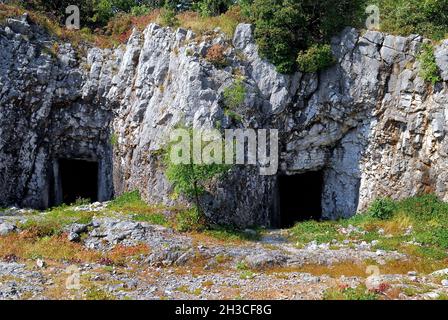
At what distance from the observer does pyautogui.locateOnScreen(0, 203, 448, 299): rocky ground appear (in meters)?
17.3

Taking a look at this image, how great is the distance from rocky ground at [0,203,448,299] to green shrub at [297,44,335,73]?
452 inches

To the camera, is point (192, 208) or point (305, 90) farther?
point (305, 90)

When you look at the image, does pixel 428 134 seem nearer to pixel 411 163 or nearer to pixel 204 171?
pixel 411 163

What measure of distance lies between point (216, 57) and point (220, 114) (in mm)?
4523

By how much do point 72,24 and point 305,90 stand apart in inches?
838

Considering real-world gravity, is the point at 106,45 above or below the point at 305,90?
above

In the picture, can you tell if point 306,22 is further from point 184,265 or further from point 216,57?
point 184,265

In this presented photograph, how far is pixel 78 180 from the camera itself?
39312 mm

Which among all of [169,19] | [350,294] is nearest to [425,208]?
[350,294]

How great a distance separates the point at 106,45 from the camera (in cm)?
3638

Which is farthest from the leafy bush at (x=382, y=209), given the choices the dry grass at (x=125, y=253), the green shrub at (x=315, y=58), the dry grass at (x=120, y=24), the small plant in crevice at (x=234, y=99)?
the dry grass at (x=120, y=24)

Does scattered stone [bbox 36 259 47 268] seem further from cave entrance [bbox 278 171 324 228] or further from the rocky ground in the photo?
cave entrance [bbox 278 171 324 228]

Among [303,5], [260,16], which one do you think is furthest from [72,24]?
[303,5]

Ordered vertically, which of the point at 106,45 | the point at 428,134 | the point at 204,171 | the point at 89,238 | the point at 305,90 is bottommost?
the point at 89,238
